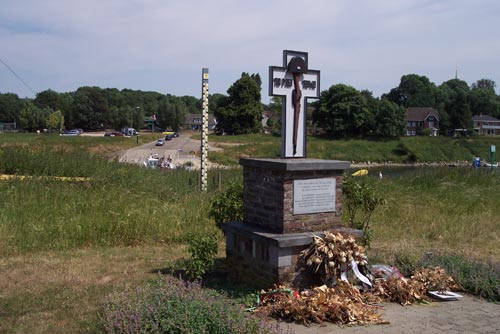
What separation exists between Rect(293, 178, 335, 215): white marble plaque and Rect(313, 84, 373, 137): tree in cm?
7173

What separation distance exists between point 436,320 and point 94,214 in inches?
275

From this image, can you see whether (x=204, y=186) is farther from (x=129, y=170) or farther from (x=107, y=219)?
(x=107, y=219)

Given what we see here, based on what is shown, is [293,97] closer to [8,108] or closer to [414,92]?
[8,108]

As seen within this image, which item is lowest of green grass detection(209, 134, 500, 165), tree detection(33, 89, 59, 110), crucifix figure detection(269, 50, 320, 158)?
green grass detection(209, 134, 500, 165)

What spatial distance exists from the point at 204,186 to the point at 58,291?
10166mm

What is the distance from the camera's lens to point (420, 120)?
356 feet

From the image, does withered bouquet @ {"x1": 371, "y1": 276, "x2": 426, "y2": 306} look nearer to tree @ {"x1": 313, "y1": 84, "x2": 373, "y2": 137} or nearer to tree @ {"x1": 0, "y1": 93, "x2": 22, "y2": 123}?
tree @ {"x1": 313, "y1": 84, "x2": 373, "y2": 137}

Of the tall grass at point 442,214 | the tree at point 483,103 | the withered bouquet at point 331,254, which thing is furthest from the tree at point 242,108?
the withered bouquet at point 331,254

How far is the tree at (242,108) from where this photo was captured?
7762 centimetres

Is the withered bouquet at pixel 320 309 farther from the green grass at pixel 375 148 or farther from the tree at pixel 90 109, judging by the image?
the tree at pixel 90 109

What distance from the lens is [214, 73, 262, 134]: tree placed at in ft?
255

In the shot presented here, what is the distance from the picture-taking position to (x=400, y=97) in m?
128

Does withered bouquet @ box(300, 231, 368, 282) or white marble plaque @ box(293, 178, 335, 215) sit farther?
white marble plaque @ box(293, 178, 335, 215)

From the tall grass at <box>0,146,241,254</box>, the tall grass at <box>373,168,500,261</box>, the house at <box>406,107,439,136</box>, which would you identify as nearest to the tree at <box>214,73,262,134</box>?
the house at <box>406,107,439,136</box>
